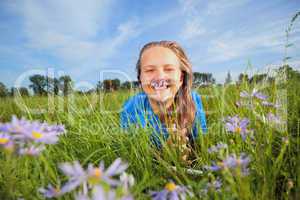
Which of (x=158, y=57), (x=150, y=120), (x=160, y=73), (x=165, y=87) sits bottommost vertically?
(x=150, y=120)

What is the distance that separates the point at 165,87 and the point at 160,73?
4.5 inches

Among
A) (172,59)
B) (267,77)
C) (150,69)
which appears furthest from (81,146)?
(267,77)

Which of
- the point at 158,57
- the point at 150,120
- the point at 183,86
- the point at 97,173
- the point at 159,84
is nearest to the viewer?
the point at 97,173

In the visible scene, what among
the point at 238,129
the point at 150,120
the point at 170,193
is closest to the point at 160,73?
the point at 150,120

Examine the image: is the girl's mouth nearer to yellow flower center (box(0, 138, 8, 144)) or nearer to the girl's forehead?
the girl's forehead

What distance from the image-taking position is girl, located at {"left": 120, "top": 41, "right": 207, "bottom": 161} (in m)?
2.04

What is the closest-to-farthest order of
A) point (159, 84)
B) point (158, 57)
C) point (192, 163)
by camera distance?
A: point (192, 163), point (159, 84), point (158, 57)

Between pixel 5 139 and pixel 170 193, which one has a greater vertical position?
pixel 5 139

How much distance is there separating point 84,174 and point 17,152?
0.80 ft

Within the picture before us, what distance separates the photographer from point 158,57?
2156mm

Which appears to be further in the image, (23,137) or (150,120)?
(150,120)

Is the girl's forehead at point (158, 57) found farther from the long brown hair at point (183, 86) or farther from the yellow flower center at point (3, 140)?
the yellow flower center at point (3, 140)

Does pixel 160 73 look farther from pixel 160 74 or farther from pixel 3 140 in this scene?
pixel 3 140

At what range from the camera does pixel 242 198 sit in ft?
2.34
